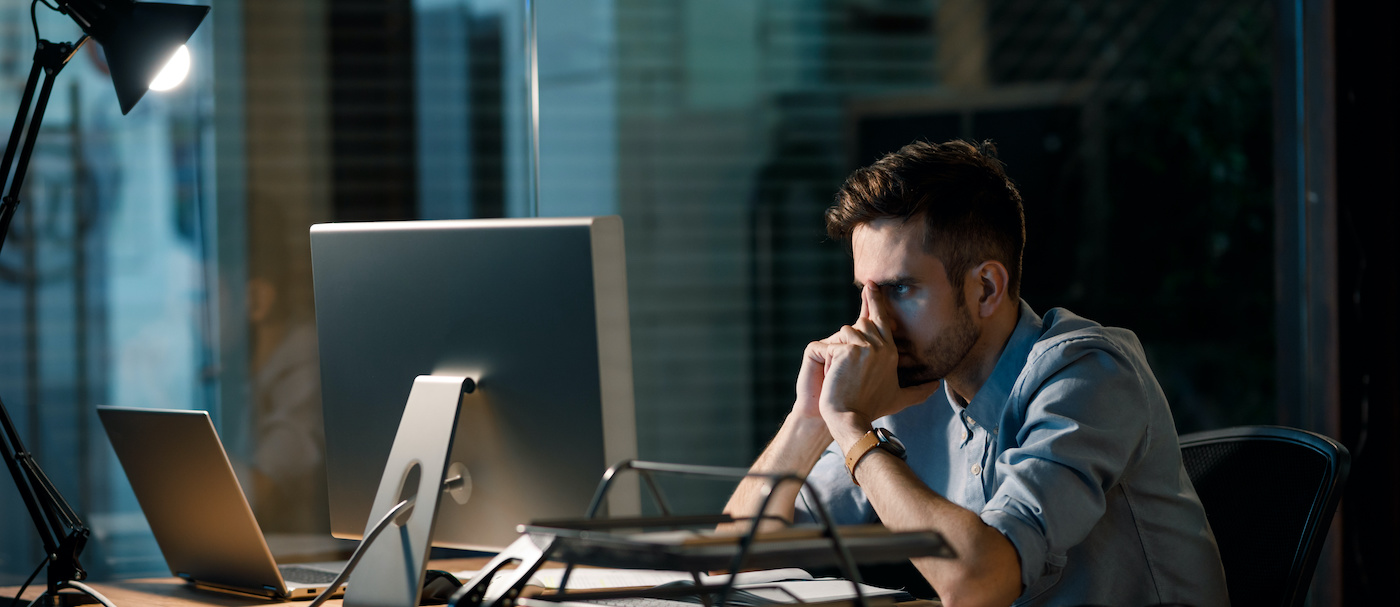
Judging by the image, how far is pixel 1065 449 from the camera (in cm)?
124

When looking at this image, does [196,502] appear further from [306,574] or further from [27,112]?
[27,112]

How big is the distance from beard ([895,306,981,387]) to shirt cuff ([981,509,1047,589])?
34 cm

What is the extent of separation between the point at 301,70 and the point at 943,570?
2.09 meters

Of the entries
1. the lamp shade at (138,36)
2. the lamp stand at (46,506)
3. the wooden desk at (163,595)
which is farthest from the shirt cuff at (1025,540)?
the lamp shade at (138,36)

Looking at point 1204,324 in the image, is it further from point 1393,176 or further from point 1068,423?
point 1068,423

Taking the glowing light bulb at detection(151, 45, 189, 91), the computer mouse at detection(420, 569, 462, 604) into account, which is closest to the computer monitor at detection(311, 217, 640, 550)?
the computer mouse at detection(420, 569, 462, 604)

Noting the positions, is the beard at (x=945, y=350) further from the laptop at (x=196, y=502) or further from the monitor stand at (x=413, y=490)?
the laptop at (x=196, y=502)

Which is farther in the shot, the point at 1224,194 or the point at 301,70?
the point at 1224,194

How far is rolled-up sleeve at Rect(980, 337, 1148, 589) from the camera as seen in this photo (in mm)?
1212

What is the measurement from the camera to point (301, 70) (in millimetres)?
2604

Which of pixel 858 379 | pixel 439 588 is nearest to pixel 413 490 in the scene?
pixel 439 588

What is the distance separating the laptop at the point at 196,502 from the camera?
1.29 meters

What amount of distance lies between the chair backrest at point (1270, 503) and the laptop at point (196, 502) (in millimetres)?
1230

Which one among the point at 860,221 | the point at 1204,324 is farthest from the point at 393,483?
the point at 1204,324
